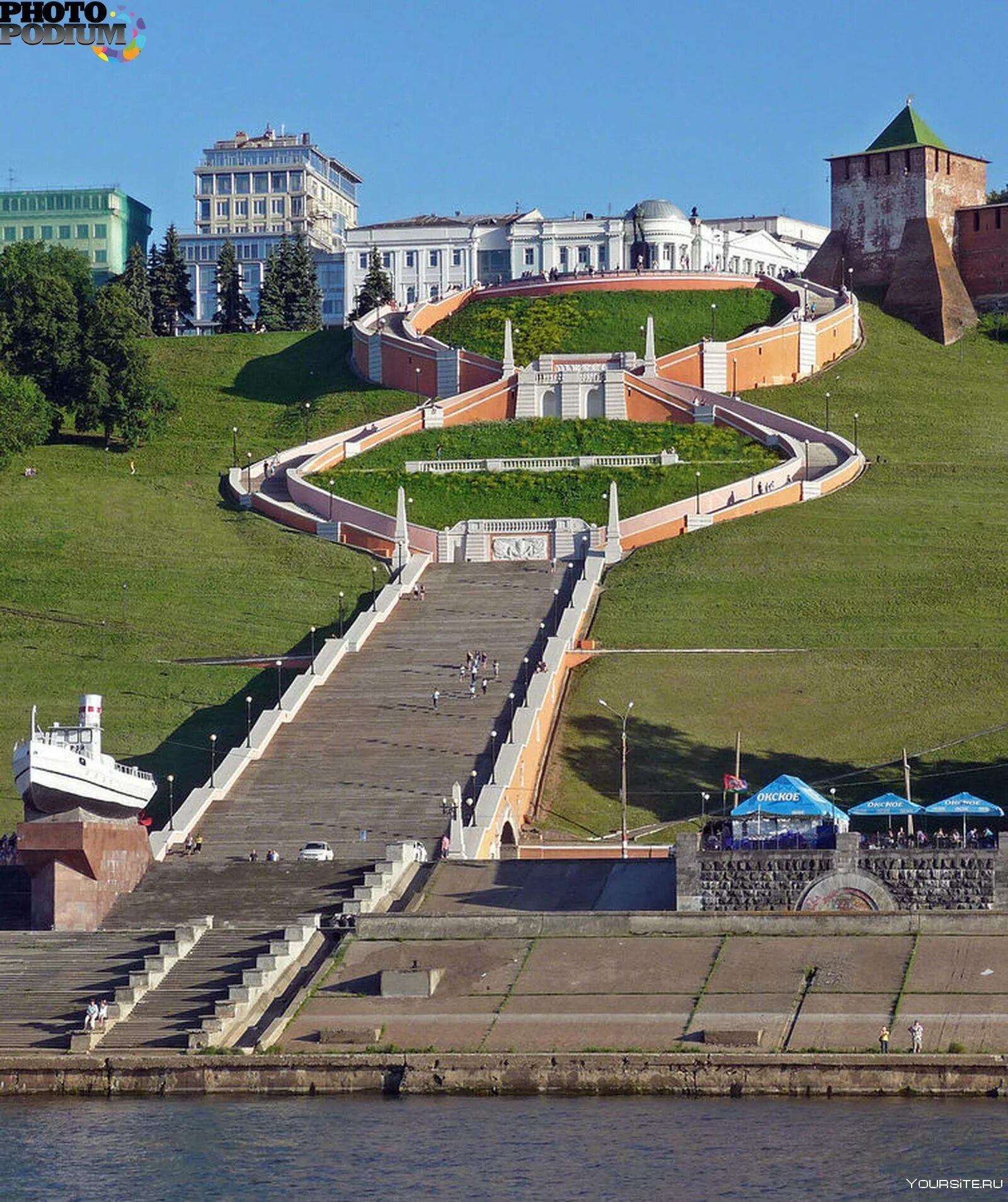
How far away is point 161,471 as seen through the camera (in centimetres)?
9706

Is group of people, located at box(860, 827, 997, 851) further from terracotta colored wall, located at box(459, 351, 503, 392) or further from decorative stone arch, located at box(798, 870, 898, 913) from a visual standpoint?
terracotta colored wall, located at box(459, 351, 503, 392)

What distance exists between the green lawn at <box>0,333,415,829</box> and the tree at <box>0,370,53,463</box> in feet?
2.96

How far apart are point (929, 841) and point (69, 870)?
18.0 metres

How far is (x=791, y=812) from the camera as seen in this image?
51.2m

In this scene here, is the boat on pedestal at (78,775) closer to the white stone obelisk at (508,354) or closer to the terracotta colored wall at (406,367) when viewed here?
the white stone obelisk at (508,354)

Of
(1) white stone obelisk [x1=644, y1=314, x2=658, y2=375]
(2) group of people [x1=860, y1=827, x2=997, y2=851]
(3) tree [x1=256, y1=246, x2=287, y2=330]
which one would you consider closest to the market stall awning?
(2) group of people [x1=860, y1=827, x2=997, y2=851]

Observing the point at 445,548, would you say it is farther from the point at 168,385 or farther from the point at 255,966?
the point at 255,966

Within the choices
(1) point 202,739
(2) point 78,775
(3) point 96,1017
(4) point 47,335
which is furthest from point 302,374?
(3) point 96,1017

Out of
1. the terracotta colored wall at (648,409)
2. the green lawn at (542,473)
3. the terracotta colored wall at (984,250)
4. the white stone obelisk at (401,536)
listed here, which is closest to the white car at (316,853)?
the white stone obelisk at (401,536)

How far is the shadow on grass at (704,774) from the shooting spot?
2440 inches

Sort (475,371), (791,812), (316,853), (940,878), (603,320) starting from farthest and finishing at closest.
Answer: (603,320), (475,371), (316,853), (791,812), (940,878)

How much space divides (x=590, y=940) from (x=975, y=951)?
7325mm

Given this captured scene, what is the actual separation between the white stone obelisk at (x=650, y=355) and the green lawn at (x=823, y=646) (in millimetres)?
10882

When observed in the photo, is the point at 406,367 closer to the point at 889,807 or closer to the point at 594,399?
the point at 594,399
